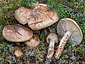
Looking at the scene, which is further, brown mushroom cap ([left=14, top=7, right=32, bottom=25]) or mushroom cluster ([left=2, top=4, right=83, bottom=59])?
brown mushroom cap ([left=14, top=7, right=32, bottom=25])

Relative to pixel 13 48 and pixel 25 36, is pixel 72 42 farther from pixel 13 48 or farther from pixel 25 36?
pixel 13 48

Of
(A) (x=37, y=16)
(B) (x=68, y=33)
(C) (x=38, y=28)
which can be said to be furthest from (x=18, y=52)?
(B) (x=68, y=33)

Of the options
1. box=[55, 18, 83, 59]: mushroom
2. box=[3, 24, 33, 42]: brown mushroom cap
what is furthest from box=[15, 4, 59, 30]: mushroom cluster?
box=[55, 18, 83, 59]: mushroom

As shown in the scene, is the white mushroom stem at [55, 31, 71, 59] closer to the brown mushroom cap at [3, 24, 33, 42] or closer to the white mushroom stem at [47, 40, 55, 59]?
the white mushroom stem at [47, 40, 55, 59]

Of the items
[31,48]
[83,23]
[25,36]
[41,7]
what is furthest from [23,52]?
[83,23]

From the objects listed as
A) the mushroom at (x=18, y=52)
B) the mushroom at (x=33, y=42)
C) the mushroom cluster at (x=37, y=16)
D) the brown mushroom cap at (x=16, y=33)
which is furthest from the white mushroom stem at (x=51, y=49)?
the mushroom at (x=18, y=52)

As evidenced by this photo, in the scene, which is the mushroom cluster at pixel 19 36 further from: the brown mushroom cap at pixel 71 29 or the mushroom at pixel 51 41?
the brown mushroom cap at pixel 71 29
